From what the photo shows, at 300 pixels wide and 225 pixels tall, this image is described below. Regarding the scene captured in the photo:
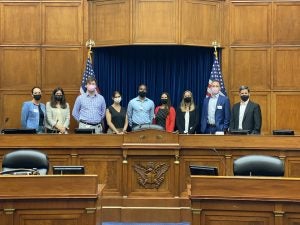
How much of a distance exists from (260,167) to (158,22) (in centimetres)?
444

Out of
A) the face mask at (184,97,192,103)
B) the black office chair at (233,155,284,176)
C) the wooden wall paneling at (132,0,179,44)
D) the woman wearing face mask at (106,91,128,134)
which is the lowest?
the black office chair at (233,155,284,176)

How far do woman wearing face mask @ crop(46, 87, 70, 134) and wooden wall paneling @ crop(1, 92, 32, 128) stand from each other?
5.32 feet

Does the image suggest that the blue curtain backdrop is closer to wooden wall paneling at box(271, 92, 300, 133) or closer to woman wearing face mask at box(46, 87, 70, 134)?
wooden wall paneling at box(271, 92, 300, 133)

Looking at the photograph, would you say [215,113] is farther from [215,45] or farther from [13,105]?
[13,105]

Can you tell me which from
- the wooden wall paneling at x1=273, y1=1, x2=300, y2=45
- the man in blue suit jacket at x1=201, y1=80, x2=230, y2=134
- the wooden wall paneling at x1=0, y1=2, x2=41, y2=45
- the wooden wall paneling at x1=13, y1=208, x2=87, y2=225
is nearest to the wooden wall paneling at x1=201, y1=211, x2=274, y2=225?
the wooden wall paneling at x1=13, y1=208, x2=87, y2=225

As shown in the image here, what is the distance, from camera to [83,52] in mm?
9797

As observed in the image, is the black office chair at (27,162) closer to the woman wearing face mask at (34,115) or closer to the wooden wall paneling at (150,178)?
the wooden wall paneling at (150,178)

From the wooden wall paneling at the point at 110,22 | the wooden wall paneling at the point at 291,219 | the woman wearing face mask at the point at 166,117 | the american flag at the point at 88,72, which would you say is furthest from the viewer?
the american flag at the point at 88,72

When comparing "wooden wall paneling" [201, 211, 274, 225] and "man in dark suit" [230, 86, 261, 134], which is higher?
"man in dark suit" [230, 86, 261, 134]

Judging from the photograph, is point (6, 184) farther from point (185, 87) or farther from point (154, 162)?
point (185, 87)

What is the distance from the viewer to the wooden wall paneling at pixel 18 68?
384 inches

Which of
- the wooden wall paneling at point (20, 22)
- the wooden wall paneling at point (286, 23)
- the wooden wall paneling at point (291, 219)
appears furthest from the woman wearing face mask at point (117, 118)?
the wooden wall paneling at point (291, 219)

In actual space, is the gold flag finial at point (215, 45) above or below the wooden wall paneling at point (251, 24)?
below

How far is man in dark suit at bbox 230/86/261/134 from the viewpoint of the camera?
792cm
